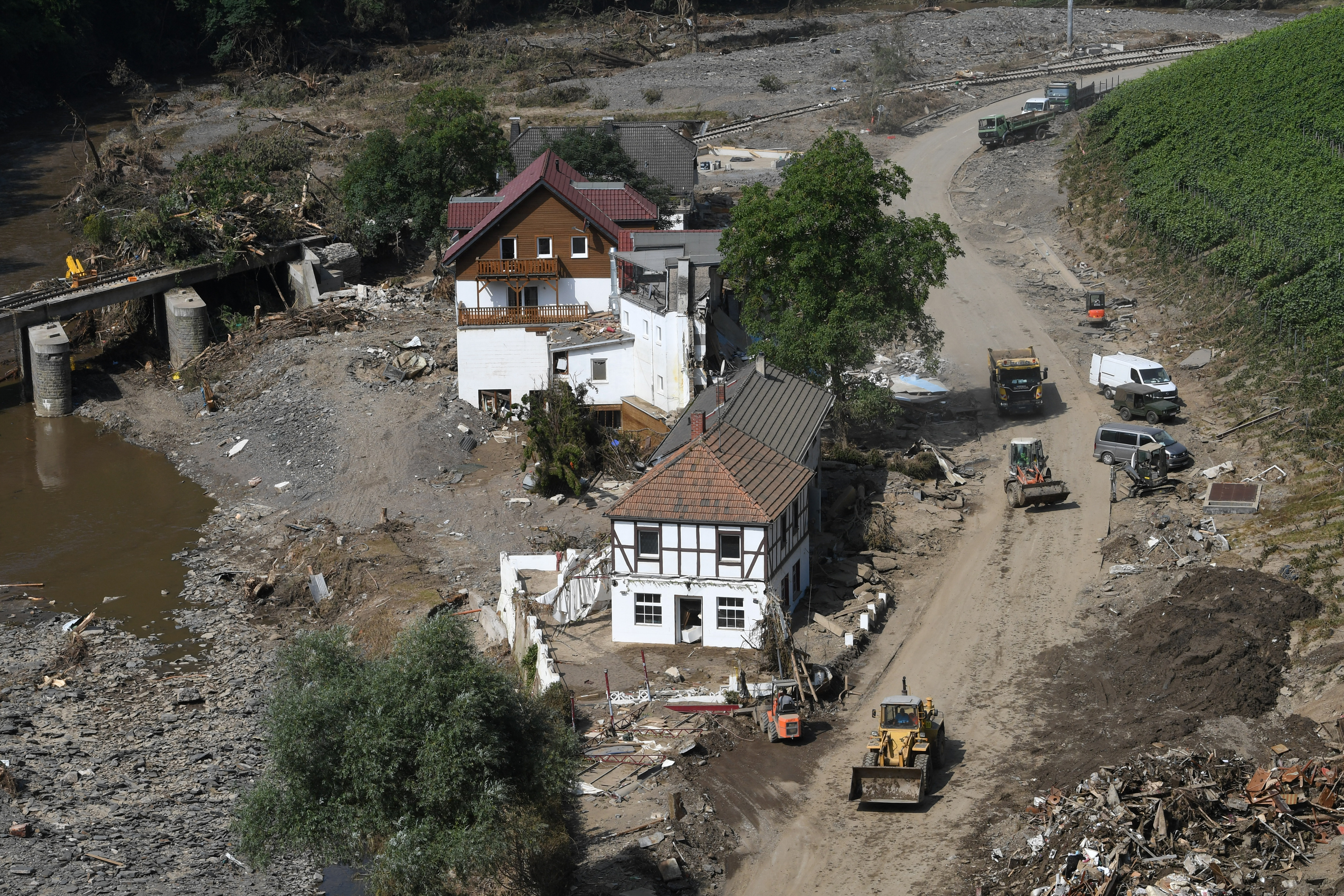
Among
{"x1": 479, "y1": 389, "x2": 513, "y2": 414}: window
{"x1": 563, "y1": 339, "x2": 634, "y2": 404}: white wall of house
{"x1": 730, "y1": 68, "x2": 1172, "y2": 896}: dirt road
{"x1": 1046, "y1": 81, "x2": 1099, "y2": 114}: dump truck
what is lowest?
{"x1": 730, "y1": 68, "x2": 1172, "y2": 896}: dirt road

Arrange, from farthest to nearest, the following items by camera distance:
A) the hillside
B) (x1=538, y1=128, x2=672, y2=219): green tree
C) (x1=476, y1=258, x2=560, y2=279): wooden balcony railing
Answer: (x1=538, y1=128, x2=672, y2=219): green tree < the hillside < (x1=476, y1=258, x2=560, y2=279): wooden balcony railing

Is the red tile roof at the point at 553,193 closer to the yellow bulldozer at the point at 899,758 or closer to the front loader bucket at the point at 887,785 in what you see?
the yellow bulldozer at the point at 899,758

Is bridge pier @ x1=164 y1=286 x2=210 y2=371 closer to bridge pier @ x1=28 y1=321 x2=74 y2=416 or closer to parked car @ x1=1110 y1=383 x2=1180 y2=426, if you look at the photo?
bridge pier @ x1=28 y1=321 x2=74 y2=416

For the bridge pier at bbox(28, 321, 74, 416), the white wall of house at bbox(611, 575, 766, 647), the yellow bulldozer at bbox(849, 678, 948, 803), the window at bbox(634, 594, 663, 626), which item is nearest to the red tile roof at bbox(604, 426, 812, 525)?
the white wall of house at bbox(611, 575, 766, 647)

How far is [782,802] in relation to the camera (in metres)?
30.9

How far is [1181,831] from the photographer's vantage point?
26.1m

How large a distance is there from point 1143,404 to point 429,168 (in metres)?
32.8

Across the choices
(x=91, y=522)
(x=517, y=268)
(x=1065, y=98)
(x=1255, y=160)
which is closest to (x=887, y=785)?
→ (x=517, y=268)

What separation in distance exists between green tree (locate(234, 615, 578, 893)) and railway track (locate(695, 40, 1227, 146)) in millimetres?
65706

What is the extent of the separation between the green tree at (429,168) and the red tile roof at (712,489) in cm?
2889

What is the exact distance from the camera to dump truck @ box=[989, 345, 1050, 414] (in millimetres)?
51625

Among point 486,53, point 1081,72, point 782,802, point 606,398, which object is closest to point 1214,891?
point 782,802

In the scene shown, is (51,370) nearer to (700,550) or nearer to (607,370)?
(607,370)

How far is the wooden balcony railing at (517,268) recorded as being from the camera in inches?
2148
